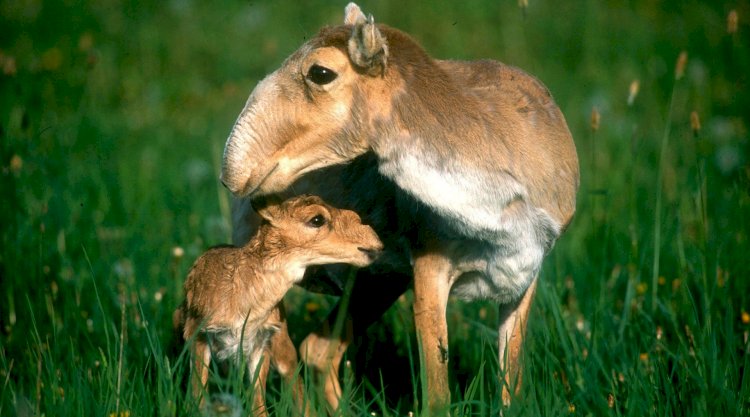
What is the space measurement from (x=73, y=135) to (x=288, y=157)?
18.6 ft

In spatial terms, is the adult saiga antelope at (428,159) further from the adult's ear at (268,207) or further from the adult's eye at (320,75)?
the adult's ear at (268,207)

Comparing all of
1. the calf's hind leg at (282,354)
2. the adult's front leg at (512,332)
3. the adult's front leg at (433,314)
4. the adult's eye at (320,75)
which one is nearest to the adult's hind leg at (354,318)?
the calf's hind leg at (282,354)

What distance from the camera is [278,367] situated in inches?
221

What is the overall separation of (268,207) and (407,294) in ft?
7.26

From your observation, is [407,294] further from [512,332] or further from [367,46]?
[367,46]

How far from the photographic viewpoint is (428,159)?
4820 mm

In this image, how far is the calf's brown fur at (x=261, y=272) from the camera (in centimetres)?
522

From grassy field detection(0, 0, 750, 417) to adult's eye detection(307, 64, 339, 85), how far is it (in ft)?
2.71

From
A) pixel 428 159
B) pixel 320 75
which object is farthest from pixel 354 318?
pixel 320 75

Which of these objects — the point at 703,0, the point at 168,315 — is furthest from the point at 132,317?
the point at 703,0

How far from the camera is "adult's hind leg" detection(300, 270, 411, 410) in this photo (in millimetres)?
6137

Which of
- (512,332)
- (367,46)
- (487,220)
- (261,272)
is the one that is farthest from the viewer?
(512,332)

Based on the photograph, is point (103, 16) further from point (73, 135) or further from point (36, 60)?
point (73, 135)

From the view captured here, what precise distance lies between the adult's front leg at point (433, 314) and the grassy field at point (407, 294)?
182mm
